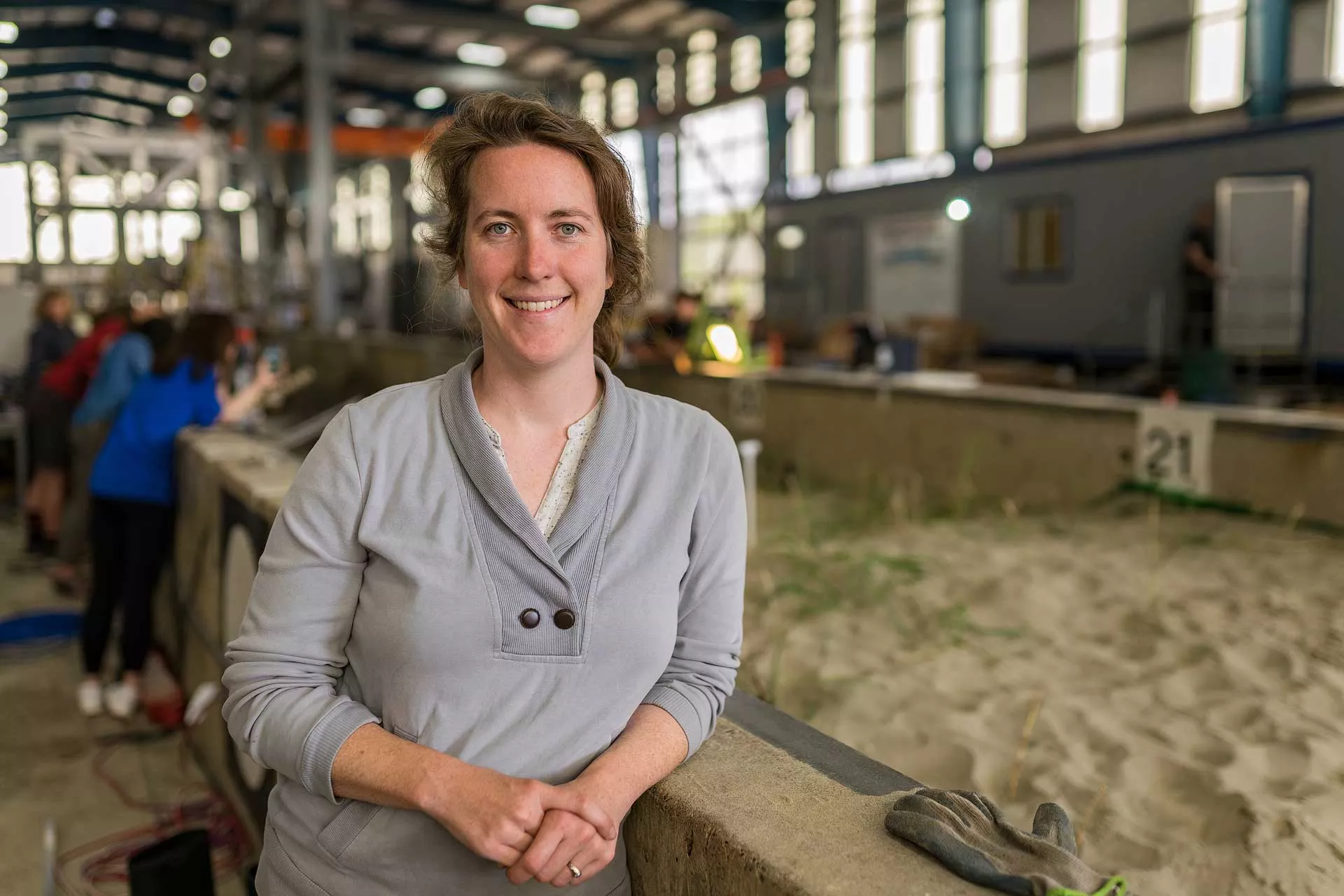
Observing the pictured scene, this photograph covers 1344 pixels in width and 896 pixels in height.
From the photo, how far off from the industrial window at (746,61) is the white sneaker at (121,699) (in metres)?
17.6

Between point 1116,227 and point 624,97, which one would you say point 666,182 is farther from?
point 1116,227

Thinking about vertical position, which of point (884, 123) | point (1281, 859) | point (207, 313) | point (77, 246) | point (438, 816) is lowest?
point (1281, 859)

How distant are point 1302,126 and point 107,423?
36.5 feet

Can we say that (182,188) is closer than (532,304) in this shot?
No

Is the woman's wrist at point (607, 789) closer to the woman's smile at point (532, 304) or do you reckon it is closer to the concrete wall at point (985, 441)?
the woman's smile at point (532, 304)

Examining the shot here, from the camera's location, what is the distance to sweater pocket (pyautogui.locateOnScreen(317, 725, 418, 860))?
54.9 inches

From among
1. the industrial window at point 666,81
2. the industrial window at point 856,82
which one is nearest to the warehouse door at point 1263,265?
the industrial window at point 856,82

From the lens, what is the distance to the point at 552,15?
65.8 feet

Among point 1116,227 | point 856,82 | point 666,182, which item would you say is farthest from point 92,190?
point 1116,227

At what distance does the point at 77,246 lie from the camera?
14023 millimetres

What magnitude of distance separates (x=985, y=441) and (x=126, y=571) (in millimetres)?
4087

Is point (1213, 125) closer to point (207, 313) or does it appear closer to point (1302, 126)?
point (1302, 126)

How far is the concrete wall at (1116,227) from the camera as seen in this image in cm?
1144

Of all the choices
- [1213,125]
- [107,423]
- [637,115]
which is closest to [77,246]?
[637,115]
